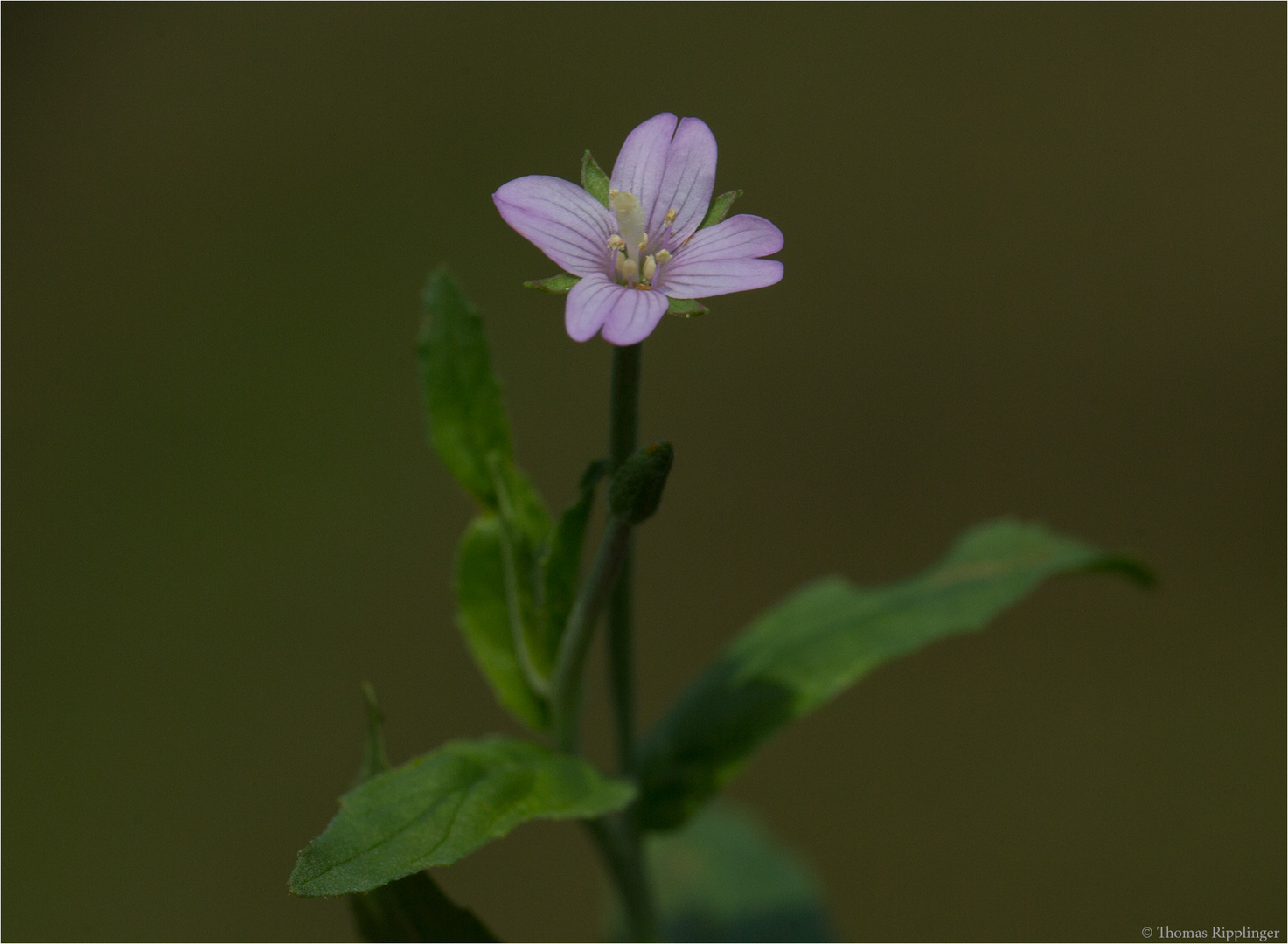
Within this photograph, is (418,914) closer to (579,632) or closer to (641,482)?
(579,632)

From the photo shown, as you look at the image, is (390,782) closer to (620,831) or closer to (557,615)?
(557,615)

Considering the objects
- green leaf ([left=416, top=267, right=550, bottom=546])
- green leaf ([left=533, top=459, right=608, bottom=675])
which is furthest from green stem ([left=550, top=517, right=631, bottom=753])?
green leaf ([left=416, top=267, right=550, bottom=546])

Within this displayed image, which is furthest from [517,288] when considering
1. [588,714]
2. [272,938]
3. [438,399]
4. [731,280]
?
[731,280]

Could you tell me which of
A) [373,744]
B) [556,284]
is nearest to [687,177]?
[556,284]

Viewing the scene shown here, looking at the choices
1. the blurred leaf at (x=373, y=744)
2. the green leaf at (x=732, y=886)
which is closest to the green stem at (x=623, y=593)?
the blurred leaf at (x=373, y=744)

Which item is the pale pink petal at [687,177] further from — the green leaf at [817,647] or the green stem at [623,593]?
the green leaf at [817,647]

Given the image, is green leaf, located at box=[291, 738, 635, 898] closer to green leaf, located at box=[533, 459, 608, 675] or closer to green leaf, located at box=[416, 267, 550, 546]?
green leaf, located at box=[533, 459, 608, 675]
